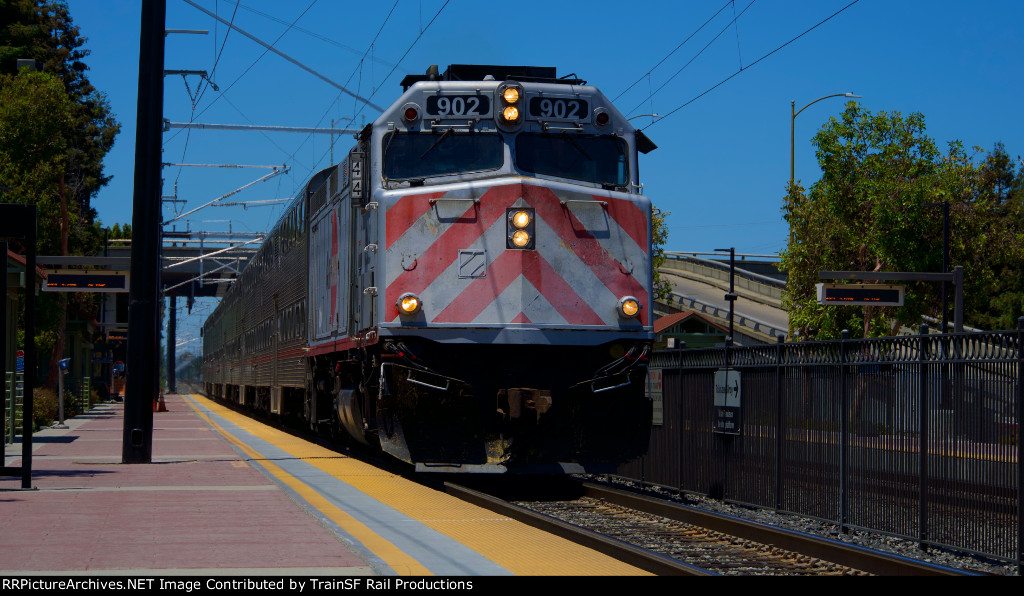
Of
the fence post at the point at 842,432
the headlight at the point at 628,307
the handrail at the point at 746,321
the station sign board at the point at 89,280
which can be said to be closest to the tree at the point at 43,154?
the station sign board at the point at 89,280

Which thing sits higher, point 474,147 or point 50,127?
point 50,127

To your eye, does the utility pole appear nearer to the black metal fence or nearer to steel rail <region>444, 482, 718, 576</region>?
steel rail <region>444, 482, 718, 576</region>

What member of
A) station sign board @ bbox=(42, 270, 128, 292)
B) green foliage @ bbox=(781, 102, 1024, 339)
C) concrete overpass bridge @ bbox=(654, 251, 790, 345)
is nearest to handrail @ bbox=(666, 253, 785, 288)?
concrete overpass bridge @ bbox=(654, 251, 790, 345)

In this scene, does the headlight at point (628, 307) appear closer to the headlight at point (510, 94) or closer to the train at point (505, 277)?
the train at point (505, 277)

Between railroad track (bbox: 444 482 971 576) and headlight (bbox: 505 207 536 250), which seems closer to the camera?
railroad track (bbox: 444 482 971 576)

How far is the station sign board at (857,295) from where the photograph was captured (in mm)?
25969

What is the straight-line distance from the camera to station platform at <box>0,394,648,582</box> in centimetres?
750

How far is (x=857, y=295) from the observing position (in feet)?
87.1

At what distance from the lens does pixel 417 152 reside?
12.8 metres

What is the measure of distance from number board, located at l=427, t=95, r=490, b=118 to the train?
0.05ft
